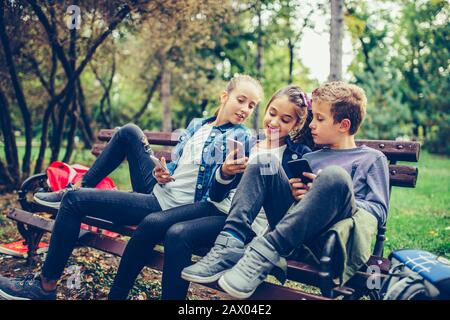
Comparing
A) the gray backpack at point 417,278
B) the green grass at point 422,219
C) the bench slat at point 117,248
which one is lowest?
the green grass at point 422,219

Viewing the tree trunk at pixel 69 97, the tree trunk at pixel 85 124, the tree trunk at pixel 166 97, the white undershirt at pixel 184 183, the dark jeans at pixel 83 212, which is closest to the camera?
the dark jeans at pixel 83 212

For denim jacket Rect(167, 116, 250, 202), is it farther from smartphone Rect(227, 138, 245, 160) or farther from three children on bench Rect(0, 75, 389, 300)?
smartphone Rect(227, 138, 245, 160)

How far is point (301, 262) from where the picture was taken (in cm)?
227

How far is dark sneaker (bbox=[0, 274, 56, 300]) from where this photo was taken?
107 inches

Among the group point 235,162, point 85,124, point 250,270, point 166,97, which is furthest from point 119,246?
point 166,97

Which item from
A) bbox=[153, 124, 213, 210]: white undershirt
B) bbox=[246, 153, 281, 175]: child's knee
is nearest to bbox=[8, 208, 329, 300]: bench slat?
bbox=[153, 124, 213, 210]: white undershirt

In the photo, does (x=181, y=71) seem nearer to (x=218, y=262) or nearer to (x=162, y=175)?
(x=162, y=175)

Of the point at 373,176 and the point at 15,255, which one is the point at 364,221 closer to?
the point at 373,176

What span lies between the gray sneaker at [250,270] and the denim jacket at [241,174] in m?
0.54

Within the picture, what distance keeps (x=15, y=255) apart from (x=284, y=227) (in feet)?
9.10

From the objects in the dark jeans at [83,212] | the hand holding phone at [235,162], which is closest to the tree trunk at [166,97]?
the dark jeans at [83,212]

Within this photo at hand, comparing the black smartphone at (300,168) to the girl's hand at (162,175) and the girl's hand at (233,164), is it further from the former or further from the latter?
the girl's hand at (162,175)

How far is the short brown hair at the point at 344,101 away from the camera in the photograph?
2.66 meters

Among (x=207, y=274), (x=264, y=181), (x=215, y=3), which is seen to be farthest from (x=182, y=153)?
(x=215, y=3)
